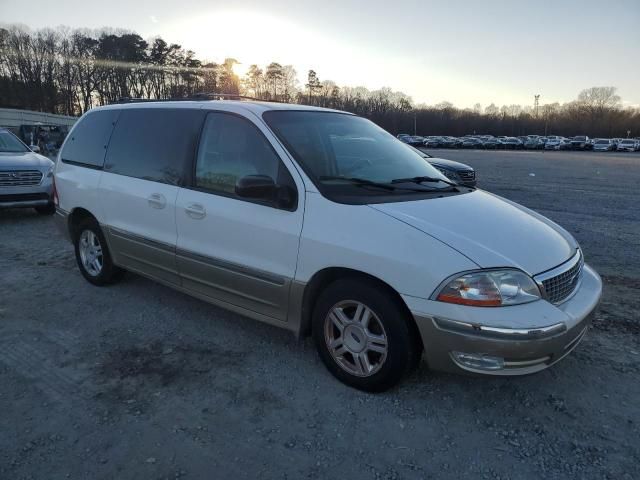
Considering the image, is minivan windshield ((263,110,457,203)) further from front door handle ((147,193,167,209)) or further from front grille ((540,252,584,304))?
front door handle ((147,193,167,209))

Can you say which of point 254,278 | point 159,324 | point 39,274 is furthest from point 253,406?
point 39,274

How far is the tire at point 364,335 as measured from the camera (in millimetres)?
2791

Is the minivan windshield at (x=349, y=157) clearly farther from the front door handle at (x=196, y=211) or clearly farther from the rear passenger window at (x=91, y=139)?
the rear passenger window at (x=91, y=139)

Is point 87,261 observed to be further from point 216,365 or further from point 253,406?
point 253,406

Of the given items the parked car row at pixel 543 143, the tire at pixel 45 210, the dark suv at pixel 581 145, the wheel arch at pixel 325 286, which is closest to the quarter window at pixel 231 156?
the wheel arch at pixel 325 286

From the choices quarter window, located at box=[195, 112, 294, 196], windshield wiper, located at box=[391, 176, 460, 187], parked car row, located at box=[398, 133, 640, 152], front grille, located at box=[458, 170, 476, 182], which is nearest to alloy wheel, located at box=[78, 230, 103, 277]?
quarter window, located at box=[195, 112, 294, 196]

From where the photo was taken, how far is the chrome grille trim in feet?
8.93

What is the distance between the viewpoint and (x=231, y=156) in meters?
3.58

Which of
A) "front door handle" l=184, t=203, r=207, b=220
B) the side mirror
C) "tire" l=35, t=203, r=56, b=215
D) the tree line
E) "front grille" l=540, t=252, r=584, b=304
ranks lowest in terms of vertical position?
"tire" l=35, t=203, r=56, b=215

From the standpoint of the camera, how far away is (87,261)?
16.8 feet

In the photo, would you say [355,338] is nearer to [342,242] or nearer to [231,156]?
[342,242]

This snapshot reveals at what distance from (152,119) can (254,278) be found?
1.96 metres

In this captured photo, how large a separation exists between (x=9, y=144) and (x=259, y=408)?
9.48 m

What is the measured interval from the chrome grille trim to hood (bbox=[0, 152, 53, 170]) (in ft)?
29.9
